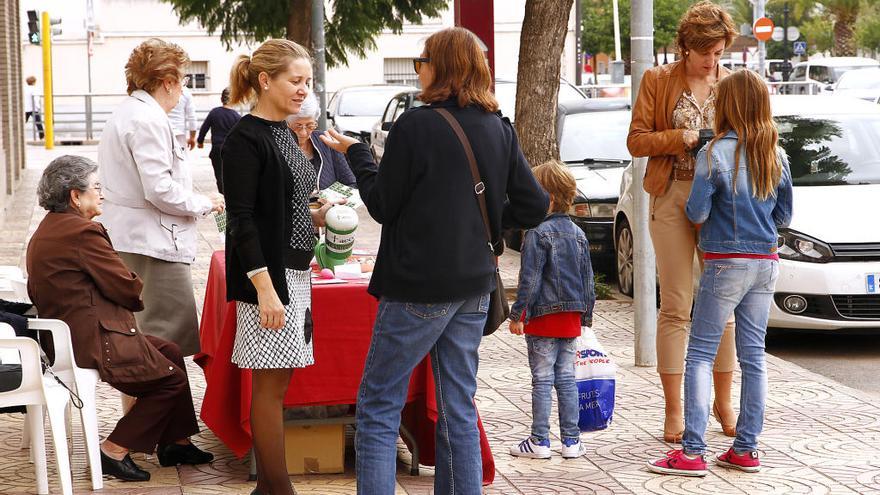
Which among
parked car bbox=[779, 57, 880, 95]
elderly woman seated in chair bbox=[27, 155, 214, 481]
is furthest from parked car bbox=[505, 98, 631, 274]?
parked car bbox=[779, 57, 880, 95]

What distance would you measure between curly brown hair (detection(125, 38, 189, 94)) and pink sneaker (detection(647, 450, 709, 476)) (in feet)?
9.20

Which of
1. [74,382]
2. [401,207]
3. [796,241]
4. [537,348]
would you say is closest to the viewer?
[401,207]

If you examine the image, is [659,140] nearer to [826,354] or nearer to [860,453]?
[860,453]

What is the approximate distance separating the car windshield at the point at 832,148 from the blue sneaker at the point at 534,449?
4.25 meters

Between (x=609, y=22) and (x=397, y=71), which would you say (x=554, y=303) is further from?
(x=609, y=22)

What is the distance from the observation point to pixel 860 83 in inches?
1351

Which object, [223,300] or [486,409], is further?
[486,409]

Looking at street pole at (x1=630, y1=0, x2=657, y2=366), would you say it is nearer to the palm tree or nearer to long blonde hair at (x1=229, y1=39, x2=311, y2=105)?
long blonde hair at (x1=229, y1=39, x2=311, y2=105)

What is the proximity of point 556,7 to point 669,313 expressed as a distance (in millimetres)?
6703

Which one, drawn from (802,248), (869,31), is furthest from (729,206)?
(869,31)

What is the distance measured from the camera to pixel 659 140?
650cm

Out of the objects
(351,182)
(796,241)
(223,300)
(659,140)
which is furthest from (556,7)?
(223,300)

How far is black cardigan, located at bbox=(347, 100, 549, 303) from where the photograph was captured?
4.59 m

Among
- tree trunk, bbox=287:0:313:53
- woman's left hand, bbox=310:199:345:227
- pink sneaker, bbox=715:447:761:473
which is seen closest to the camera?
woman's left hand, bbox=310:199:345:227
